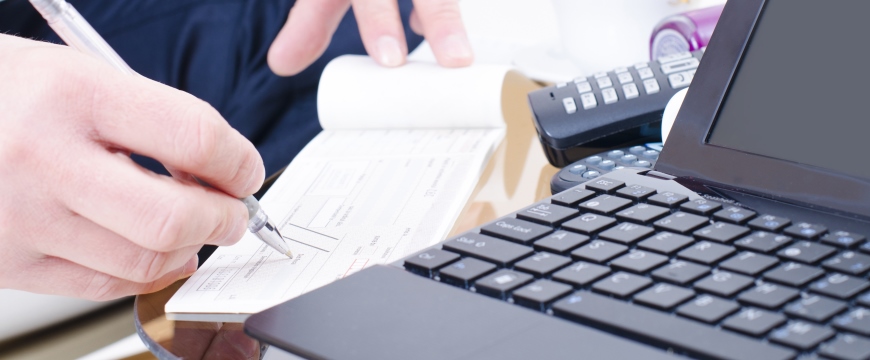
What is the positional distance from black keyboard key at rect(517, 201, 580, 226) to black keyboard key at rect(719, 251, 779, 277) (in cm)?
7

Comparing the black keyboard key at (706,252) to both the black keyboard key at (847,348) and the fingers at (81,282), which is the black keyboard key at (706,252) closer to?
the black keyboard key at (847,348)

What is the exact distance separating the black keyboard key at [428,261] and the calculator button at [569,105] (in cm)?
22

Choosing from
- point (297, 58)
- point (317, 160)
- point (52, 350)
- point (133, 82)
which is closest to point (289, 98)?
point (297, 58)

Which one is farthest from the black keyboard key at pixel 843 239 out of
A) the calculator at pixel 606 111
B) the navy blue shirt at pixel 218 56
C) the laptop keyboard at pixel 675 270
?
the navy blue shirt at pixel 218 56

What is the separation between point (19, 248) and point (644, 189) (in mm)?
269

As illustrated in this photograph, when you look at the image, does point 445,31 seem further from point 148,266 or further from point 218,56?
point 148,266

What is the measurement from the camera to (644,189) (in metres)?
0.36

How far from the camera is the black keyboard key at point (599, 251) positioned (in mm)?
299

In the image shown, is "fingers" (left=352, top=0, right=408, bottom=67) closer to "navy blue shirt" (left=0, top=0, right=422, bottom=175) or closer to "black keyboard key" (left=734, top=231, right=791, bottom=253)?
"navy blue shirt" (left=0, top=0, right=422, bottom=175)

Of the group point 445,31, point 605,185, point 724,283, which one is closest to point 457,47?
point 445,31

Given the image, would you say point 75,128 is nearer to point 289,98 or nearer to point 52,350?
point 52,350

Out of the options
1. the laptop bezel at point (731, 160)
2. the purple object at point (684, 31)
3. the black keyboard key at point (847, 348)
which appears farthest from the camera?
the purple object at point (684, 31)

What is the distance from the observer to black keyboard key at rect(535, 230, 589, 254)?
0.31m

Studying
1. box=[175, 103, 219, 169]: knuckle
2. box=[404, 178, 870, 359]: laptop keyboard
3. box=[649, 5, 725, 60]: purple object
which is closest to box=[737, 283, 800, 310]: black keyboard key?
box=[404, 178, 870, 359]: laptop keyboard
